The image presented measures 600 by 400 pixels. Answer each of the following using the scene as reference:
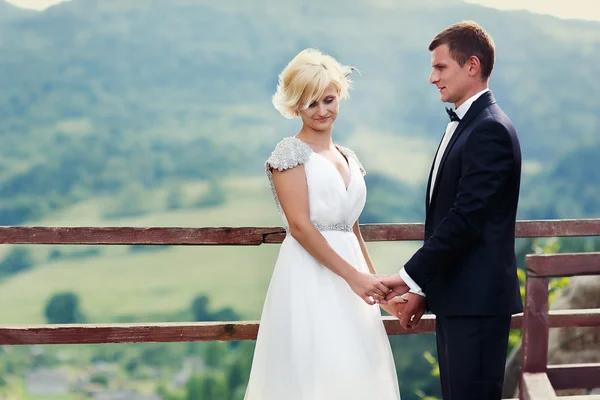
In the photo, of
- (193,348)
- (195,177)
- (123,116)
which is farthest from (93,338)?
(123,116)

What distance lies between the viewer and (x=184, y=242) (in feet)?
11.6

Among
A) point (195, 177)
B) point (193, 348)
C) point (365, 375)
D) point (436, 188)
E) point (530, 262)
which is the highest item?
point (436, 188)

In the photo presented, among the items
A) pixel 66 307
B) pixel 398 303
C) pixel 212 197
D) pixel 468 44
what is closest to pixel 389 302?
pixel 398 303

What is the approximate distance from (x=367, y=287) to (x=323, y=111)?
672 mm

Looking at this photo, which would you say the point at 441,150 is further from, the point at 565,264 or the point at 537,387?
the point at 537,387

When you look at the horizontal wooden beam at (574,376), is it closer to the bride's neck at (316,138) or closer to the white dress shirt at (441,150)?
the white dress shirt at (441,150)

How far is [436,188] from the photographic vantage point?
277cm

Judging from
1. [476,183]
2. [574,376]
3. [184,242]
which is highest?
[476,183]

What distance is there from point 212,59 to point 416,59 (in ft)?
8.86

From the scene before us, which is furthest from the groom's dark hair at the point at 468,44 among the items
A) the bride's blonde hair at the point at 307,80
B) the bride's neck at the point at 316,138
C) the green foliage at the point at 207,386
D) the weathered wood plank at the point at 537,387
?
the green foliage at the point at 207,386

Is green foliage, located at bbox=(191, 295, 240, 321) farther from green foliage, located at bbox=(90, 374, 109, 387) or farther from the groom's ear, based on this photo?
the groom's ear

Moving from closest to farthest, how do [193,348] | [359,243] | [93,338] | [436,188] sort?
[436,188], [359,243], [93,338], [193,348]

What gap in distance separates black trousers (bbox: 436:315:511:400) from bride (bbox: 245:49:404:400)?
1.11 feet

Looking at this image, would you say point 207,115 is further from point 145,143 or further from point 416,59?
point 416,59
